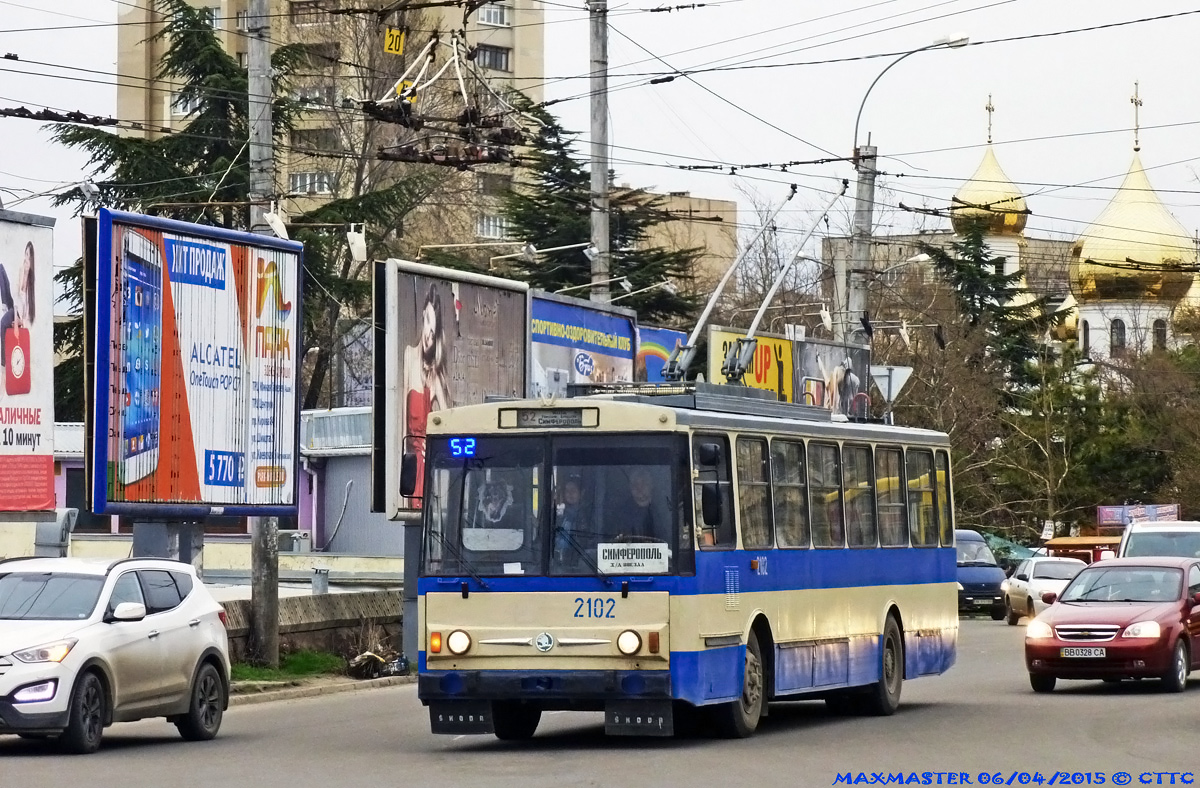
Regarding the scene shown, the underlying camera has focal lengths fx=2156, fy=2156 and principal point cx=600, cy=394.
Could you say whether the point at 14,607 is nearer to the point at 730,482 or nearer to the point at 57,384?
the point at 730,482

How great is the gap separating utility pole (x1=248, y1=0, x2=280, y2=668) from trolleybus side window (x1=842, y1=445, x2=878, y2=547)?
765cm

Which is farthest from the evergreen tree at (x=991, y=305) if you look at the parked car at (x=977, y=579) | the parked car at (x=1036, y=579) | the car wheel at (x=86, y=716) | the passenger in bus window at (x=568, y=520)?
the car wheel at (x=86, y=716)

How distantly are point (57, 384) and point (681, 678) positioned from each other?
117 ft

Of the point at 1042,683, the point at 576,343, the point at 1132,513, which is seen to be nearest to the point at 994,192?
the point at 1132,513

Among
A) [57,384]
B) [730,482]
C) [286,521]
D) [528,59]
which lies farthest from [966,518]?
[730,482]

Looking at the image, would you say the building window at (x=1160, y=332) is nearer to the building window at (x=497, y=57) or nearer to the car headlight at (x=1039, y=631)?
the building window at (x=497, y=57)

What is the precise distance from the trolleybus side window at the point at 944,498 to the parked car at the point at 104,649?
7833mm

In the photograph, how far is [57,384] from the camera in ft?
160

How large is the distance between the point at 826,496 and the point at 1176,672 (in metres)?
5.68

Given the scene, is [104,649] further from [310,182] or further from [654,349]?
[310,182]

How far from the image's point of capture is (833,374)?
49156 mm

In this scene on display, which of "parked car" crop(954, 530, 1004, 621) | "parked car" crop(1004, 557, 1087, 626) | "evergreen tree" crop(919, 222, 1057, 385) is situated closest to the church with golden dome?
"evergreen tree" crop(919, 222, 1057, 385)

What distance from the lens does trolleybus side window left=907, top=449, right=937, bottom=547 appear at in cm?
2122

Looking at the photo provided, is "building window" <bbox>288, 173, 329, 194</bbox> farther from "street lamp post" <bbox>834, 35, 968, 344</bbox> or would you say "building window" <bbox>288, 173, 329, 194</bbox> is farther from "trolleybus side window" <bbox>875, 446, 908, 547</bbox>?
"trolleybus side window" <bbox>875, 446, 908, 547</bbox>
